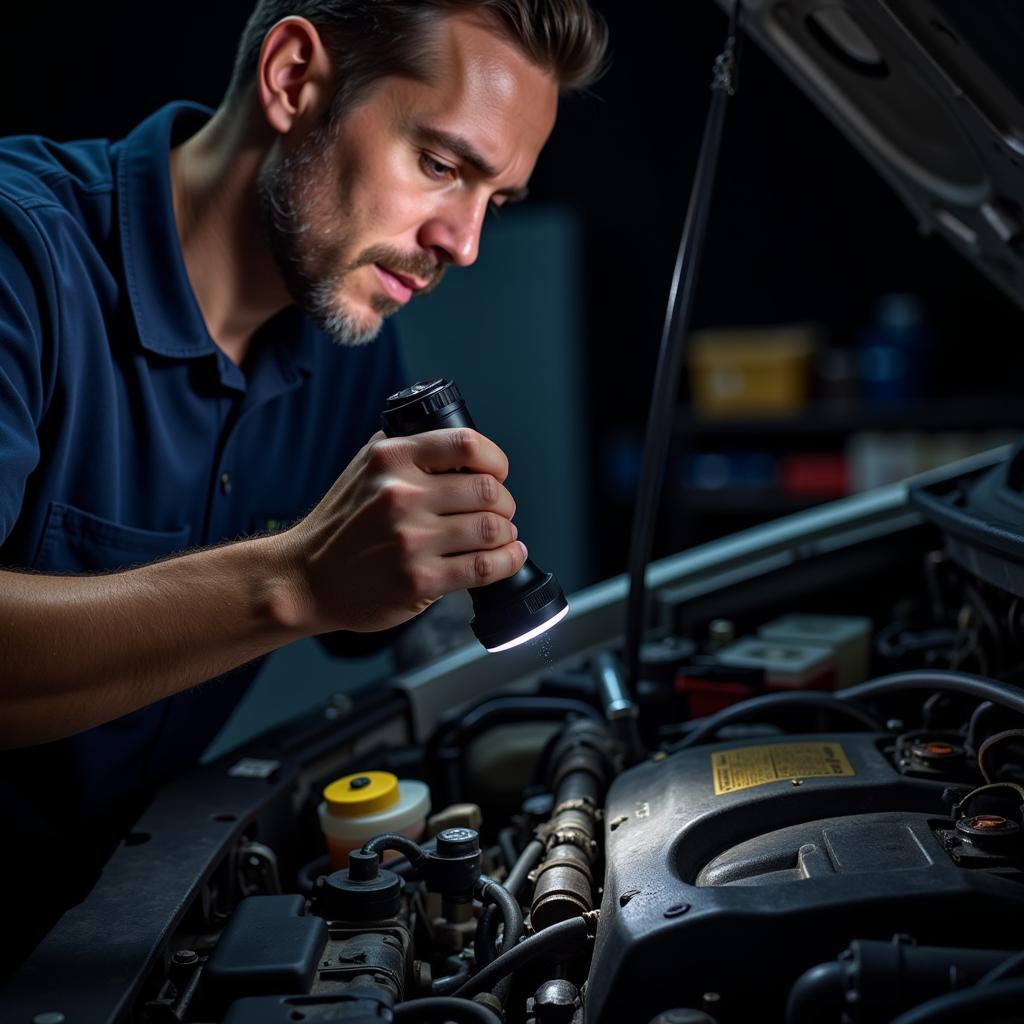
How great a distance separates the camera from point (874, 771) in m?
0.86

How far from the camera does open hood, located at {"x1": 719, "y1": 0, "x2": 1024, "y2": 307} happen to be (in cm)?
90

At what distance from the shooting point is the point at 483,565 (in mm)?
781

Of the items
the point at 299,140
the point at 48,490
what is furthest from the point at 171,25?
the point at 48,490

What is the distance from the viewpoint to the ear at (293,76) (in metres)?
1.18

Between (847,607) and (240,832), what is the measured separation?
3.02 ft

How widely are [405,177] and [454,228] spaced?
8 cm

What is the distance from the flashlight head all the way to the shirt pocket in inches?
15.7

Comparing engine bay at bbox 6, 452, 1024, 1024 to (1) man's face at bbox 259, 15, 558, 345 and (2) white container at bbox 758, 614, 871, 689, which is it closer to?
(2) white container at bbox 758, 614, 871, 689

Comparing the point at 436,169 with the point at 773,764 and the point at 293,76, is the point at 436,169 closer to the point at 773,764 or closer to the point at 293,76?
the point at 293,76

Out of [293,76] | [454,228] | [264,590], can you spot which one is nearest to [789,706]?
[264,590]

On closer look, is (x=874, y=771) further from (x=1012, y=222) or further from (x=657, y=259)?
(x=657, y=259)

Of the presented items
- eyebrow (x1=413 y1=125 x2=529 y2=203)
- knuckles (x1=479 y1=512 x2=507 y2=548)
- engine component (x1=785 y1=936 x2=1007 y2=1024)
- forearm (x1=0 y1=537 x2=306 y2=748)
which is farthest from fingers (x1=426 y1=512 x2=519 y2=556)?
eyebrow (x1=413 y1=125 x2=529 y2=203)

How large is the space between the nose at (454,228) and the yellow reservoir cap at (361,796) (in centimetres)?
57

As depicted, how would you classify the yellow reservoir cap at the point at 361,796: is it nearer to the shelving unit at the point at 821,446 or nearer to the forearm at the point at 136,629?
the forearm at the point at 136,629
